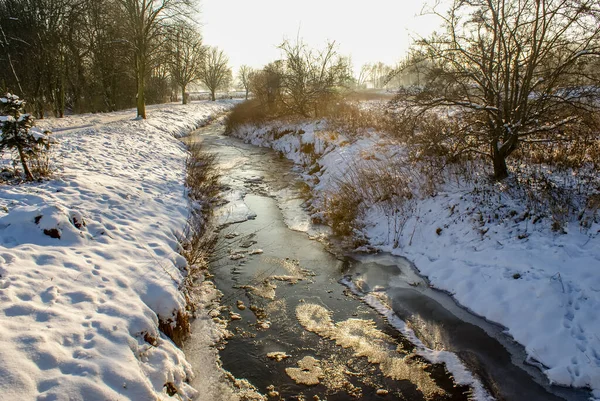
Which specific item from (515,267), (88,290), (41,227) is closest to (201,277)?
(88,290)

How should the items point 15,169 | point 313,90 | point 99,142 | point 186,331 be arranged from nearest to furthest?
point 186,331 < point 15,169 < point 99,142 < point 313,90

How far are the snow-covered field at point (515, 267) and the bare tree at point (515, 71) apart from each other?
141cm

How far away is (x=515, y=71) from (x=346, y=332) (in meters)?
5.56

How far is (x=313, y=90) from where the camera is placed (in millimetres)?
21578

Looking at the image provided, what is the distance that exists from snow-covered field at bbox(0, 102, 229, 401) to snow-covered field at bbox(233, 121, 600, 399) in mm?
4001

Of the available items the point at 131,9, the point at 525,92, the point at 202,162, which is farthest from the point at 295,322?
the point at 131,9

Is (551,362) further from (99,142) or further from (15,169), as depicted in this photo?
(99,142)

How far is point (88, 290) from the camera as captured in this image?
162 inches

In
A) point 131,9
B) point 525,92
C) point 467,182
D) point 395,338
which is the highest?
point 131,9

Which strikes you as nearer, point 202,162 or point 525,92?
point 525,92

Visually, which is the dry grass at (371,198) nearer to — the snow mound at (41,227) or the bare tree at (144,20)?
the snow mound at (41,227)

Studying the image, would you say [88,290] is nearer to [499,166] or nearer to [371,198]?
[371,198]

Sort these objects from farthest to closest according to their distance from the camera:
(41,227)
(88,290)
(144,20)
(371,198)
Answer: (144,20) < (371,198) < (41,227) < (88,290)

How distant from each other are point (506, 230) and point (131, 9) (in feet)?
67.6
